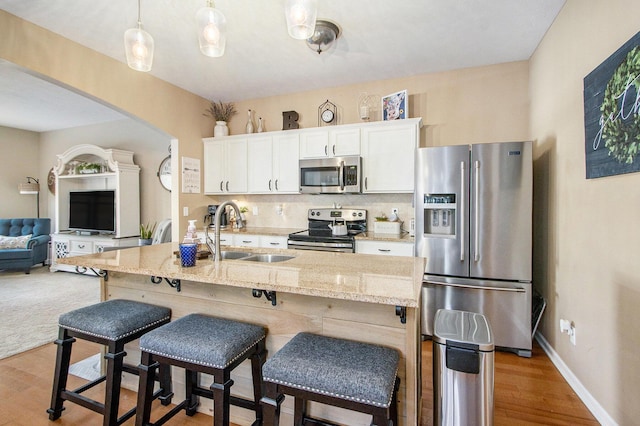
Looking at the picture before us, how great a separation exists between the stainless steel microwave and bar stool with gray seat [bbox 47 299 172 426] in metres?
2.20

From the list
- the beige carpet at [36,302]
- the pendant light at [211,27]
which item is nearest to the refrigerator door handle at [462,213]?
the pendant light at [211,27]

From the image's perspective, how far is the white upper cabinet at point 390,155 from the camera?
11.1 ft

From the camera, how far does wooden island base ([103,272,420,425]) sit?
55.2 inches

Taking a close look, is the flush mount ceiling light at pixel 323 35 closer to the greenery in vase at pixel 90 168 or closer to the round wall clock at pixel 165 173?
the round wall clock at pixel 165 173

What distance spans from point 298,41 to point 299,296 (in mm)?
2339

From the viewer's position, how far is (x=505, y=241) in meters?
2.67

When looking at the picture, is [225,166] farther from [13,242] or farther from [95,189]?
[13,242]

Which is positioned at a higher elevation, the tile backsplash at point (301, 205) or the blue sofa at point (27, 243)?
the tile backsplash at point (301, 205)

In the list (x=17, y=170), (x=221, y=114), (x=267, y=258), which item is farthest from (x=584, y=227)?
(x=17, y=170)

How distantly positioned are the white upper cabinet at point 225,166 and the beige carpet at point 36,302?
213 centimetres

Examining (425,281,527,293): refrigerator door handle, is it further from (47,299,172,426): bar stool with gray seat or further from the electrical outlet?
(47,299,172,426): bar stool with gray seat

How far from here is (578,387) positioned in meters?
2.06

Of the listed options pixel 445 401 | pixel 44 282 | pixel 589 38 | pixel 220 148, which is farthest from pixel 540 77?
pixel 44 282

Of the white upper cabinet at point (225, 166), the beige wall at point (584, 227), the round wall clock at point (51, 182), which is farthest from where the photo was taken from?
the round wall clock at point (51, 182)
